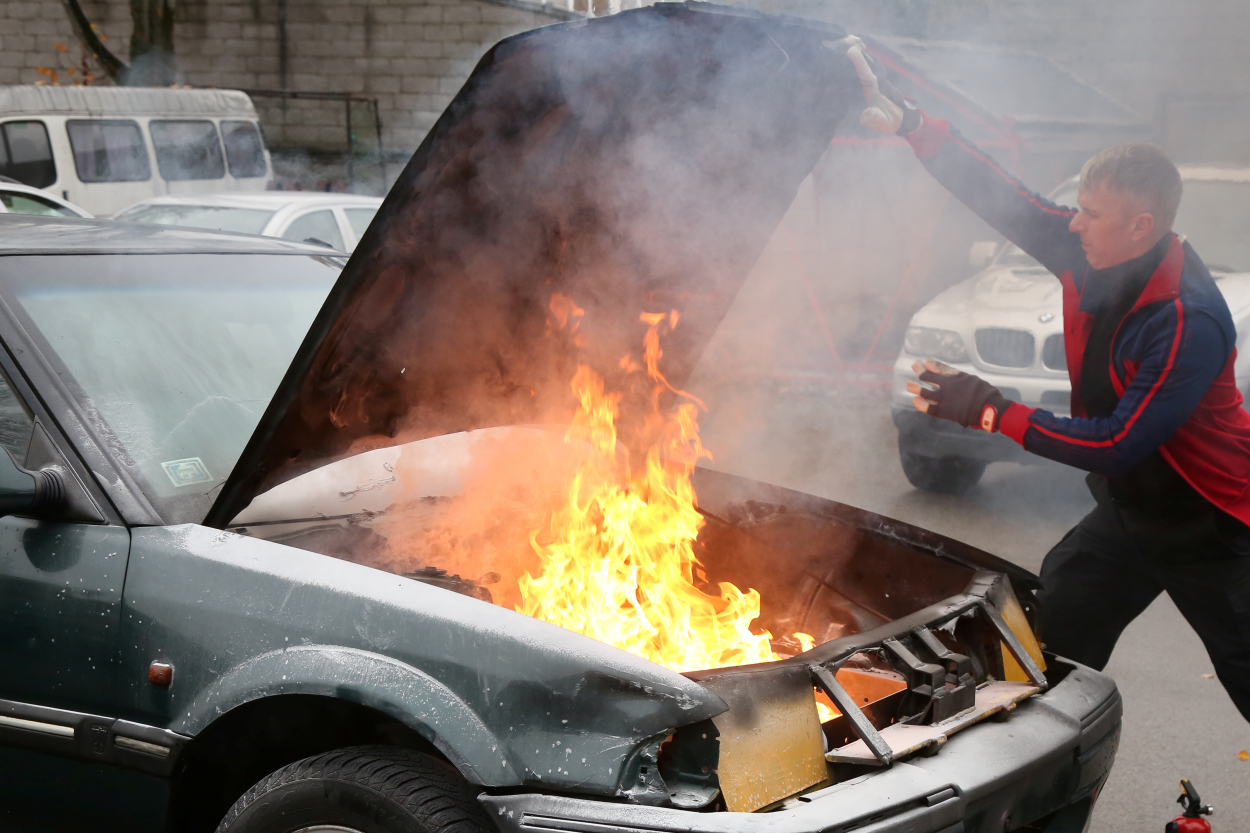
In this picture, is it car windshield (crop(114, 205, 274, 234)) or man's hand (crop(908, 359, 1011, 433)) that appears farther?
car windshield (crop(114, 205, 274, 234))

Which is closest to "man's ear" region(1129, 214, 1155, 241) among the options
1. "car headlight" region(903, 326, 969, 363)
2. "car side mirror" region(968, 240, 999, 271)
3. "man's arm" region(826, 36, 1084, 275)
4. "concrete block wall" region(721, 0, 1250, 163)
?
"man's arm" region(826, 36, 1084, 275)

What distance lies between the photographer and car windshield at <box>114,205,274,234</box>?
26.7 ft

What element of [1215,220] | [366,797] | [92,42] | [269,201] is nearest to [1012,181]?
[366,797]

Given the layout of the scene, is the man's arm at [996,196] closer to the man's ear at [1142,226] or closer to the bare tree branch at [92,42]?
the man's ear at [1142,226]

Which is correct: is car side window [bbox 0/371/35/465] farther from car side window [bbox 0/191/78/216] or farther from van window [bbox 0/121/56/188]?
van window [bbox 0/121/56/188]

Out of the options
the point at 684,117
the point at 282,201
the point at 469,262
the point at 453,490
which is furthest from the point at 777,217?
the point at 282,201

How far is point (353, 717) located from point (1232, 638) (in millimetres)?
2064

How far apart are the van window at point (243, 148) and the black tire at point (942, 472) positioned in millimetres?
11562

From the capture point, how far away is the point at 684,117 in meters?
2.38

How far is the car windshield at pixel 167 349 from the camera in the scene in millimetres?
2203

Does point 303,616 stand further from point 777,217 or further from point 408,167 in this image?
point 777,217

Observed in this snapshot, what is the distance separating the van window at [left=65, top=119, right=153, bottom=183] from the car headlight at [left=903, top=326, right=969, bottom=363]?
36.3 feet

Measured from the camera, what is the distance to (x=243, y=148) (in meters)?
14.5

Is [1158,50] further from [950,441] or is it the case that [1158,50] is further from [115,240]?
[115,240]
